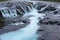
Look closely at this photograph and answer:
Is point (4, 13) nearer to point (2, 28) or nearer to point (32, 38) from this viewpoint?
point (2, 28)

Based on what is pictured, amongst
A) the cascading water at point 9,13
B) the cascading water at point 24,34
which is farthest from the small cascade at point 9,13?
the cascading water at point 24,34

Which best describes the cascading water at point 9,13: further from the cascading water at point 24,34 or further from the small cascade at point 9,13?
the cascading water at point 24,34

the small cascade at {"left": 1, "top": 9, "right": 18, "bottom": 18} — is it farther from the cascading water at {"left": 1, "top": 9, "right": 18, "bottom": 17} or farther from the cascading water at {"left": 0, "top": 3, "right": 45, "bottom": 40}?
the cascading water at {"left": 0, "top": 3, "right": 45, "bottom": 40}

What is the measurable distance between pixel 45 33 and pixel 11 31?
102 inches

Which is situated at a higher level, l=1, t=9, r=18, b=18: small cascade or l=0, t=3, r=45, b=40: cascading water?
l=0, t=3, r=45, b=40: cascading water

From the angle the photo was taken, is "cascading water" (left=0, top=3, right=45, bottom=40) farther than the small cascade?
No

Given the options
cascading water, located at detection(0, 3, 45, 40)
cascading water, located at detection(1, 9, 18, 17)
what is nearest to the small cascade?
cascading water, located at detection(1, 9, 18, 17)


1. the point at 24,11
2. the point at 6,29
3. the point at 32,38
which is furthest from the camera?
the point at 24,11

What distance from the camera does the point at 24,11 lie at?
24.2 m

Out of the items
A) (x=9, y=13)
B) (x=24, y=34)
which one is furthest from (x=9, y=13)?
(x=24, y=34)

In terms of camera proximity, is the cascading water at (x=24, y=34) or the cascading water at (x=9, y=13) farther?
the cascading water at (x=9, y=13)

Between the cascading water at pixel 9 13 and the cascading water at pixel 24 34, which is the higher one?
the cascading water at pixel 24 34

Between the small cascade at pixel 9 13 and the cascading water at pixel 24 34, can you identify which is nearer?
the cascading water at pixel 24 34

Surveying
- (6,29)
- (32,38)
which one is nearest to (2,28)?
(6,29)
